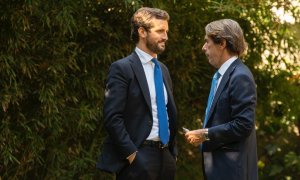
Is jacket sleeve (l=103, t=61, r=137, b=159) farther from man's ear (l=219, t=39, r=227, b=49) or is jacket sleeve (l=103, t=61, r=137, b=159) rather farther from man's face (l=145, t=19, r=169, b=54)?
man's ear (l=219, t=39, r=227, b=49)

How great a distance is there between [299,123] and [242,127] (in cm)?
347

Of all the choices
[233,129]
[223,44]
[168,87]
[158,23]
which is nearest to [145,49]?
[158,23]

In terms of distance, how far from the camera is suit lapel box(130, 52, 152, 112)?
138 inches

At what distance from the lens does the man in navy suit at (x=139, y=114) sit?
11.3 feet

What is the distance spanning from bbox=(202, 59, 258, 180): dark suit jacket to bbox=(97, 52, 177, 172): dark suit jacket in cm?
36

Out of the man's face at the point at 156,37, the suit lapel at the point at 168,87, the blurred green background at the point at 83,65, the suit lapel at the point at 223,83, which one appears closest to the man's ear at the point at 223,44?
the suit lapel at the point at 223,83

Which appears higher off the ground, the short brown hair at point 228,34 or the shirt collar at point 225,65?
the short brown hair at point 228,34

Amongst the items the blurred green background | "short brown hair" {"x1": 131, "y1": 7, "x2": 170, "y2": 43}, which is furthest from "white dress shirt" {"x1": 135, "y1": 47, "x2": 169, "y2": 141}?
the blurred green background

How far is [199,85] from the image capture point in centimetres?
570

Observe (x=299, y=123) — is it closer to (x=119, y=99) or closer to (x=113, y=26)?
(x=113, y=26)

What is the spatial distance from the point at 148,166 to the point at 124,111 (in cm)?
31

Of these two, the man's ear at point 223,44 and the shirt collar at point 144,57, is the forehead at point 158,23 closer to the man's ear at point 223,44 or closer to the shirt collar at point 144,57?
the shirt collar at point 144,57

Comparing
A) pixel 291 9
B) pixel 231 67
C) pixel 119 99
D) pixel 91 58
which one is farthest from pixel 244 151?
pixel 291 9

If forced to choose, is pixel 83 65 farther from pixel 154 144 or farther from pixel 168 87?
pixel 154 144
